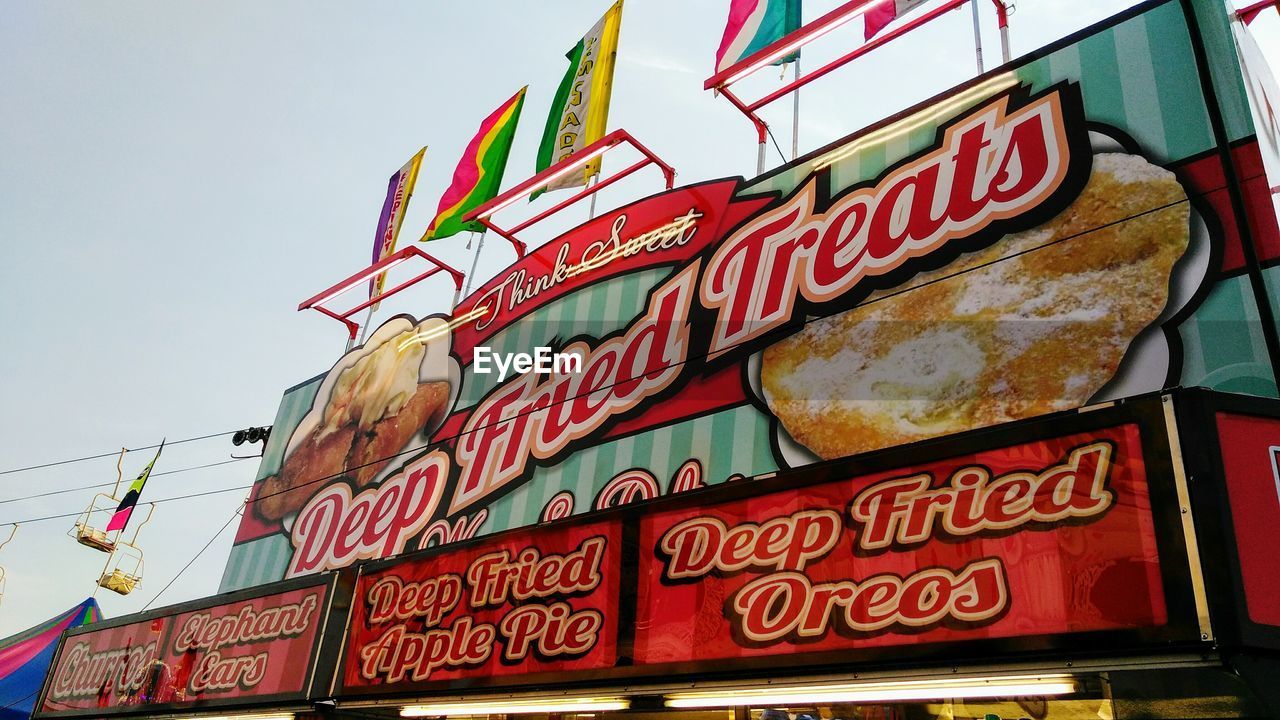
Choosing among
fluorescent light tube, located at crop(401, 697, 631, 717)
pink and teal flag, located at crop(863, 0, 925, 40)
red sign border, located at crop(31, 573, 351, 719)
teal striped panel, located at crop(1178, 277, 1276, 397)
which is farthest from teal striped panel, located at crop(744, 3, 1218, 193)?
red sign border, located at crop(31, 573, 351, 719)

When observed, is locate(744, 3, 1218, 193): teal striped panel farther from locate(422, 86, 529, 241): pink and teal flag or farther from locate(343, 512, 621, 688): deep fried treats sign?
locate(422, 86, 529, 241): pink and teal flag

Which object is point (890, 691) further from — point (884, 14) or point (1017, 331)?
→ point (884, 14)

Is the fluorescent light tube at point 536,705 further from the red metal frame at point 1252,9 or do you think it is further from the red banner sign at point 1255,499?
the red metal frame at point 1252,9

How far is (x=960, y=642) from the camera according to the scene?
14.7 ft

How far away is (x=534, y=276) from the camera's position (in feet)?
46.1

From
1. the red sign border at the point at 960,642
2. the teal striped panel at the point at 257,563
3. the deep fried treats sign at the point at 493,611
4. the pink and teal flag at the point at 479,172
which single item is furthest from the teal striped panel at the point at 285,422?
the red sign border at the point at 960,642

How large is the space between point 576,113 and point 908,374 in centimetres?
818

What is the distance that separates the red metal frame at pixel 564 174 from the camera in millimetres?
12859

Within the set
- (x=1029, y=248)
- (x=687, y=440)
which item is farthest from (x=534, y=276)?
(x=1029, y=248)

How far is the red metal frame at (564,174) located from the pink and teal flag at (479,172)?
0.57 meters

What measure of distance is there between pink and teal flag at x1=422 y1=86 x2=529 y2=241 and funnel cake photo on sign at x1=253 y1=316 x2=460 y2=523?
180cm

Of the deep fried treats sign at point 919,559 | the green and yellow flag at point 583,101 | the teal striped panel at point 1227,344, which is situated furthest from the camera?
the green and yellow flag at point 583,101

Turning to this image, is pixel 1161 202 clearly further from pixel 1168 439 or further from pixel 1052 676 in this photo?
pixel 1052 676

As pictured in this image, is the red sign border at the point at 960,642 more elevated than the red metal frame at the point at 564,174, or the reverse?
the red metal frame at the point at 564,174
